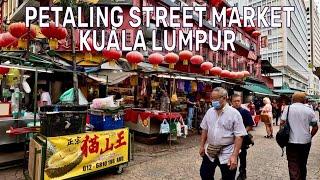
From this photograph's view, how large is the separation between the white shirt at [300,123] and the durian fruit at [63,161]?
4.16 m

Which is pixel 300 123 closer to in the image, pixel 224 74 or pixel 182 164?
pixel 182 164

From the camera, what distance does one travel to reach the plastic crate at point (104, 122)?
6965 millimetres

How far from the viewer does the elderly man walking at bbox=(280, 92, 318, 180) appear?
Answer: 5516 mm

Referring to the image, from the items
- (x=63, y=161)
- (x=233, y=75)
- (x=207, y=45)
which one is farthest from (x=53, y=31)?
(x=207, y=45)

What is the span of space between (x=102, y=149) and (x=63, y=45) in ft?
30.0

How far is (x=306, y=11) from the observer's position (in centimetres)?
9925

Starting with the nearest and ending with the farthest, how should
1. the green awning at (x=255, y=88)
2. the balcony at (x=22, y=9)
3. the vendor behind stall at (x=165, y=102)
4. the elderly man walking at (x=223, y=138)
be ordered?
the elderly man walking at (x=223, y=138) < the vendor behind stall at (x=165, y=102) < the balcony at (x=22, y=9) < the green awning at (x=255, y=88)

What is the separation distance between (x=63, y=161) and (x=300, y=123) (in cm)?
452

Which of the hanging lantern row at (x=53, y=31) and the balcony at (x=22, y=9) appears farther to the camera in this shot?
the balcony at (x=22, y=9)

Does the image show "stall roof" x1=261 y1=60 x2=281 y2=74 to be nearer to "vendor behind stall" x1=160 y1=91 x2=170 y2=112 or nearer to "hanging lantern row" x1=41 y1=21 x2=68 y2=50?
"vendor behind stall" x1=160 y1=91 x2=170 y2=112

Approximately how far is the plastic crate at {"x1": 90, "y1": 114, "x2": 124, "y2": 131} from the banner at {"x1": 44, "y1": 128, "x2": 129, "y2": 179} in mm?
174

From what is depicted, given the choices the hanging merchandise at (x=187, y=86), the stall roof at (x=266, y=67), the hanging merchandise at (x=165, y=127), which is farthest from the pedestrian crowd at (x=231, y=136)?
the stall roof at (x=266, y=67)

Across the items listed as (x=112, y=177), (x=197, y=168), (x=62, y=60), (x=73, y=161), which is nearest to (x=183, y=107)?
(x=62, y=60)

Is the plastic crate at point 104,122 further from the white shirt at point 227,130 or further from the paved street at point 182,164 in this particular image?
the white shirt at point 227,130
